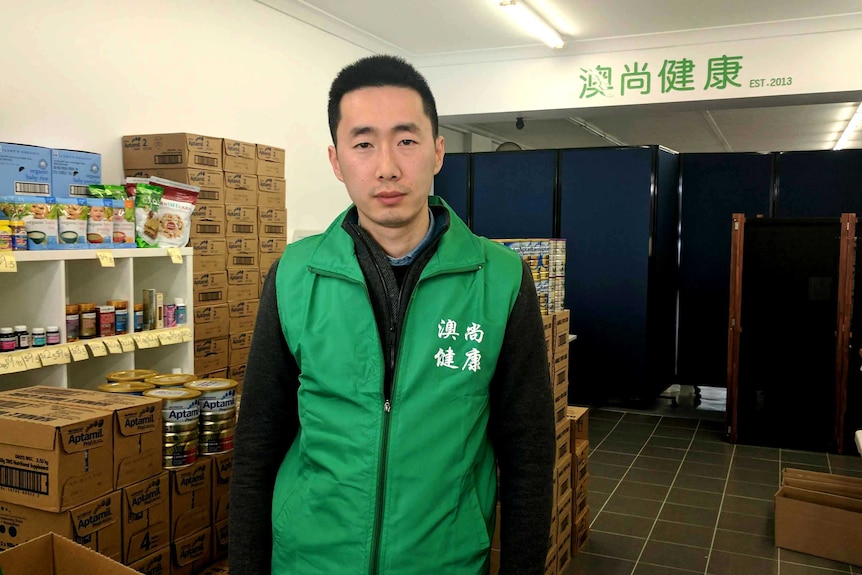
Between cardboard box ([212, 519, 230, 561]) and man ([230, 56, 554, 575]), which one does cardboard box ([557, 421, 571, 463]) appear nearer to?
cardboard box ([212, 519, 230, 561])

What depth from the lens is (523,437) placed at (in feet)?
4.59

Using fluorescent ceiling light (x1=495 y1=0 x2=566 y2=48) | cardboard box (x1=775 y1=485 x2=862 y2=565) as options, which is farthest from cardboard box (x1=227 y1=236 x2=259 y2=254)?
cardboard box (x1=775 y1=485 x2=862 y2=565)

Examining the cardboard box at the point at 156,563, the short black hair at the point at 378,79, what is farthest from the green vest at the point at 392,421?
the cardboard box at the point at 156,563

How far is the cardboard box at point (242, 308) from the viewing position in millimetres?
4371

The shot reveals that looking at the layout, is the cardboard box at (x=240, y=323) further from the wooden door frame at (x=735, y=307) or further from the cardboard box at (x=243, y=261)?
the wooden door frame at (x=735, y=307)

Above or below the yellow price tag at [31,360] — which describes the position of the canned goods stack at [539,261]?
above

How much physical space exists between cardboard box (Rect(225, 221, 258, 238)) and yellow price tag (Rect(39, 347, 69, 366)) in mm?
1615

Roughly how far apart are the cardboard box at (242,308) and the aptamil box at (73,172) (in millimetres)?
1032

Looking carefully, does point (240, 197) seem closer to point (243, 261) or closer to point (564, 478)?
point (243, 261)

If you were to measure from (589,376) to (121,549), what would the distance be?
566 cm

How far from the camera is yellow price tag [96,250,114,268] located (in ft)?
10.1

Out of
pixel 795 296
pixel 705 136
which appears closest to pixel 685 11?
pixel 795 296

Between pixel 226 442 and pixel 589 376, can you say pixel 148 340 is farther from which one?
pixel 589 376

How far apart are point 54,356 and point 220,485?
95cm
